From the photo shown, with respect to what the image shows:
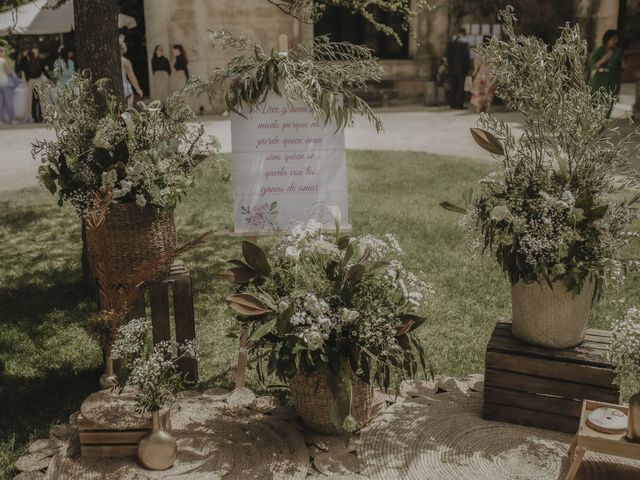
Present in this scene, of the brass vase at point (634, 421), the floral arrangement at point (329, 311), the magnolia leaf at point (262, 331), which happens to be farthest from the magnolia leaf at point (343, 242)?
the brass vase at point (634, 421)

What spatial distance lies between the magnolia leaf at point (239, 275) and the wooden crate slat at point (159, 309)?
0.54 m

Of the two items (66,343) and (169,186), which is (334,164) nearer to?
(169,186)

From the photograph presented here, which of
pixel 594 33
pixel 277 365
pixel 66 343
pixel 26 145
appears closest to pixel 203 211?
pixel 66 343

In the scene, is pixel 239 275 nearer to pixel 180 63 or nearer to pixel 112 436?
pixel 112 436

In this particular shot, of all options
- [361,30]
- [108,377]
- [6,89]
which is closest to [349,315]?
[108,377]

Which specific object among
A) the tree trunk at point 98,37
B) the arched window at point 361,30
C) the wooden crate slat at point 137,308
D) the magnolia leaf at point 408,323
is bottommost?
the wooden crate slat at point 137,308

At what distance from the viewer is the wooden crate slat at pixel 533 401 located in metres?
3.55

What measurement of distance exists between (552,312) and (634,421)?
756 millimetres

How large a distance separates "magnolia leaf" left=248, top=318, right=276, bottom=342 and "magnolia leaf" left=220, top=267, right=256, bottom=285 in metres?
0.35

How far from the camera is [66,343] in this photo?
15.8 feet

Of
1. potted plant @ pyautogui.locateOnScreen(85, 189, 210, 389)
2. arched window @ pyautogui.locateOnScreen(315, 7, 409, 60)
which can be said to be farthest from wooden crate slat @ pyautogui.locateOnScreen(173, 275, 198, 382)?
arched window @ pyautogui.locateOnScreen(315, 7, 409, 60)

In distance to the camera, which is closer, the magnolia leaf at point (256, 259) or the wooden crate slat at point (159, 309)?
the magnolia leaf at point (256, 259)

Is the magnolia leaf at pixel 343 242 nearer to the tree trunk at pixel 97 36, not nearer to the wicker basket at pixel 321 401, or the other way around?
the wicker basket at pixel 321 401

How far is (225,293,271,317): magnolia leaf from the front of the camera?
11.0ft
